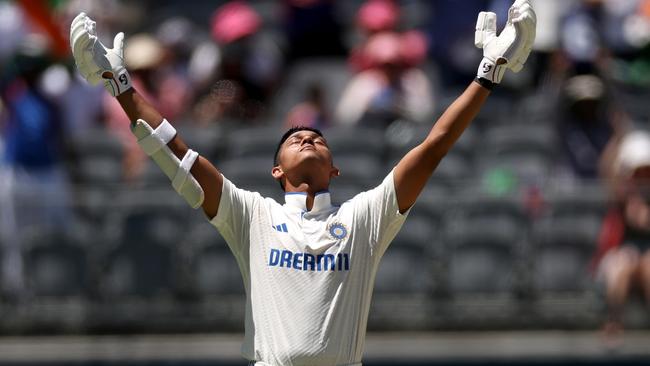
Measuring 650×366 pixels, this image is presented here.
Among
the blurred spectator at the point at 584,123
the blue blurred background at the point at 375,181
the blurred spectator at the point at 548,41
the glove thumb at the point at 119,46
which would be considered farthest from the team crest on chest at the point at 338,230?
the blurred spectator at the point at 548,41

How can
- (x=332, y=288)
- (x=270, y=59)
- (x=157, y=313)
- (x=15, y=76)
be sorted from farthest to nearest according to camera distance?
(x=270, y=59) → (x=15, y=76) → (x=157, y=313) → (x=332, y=288)

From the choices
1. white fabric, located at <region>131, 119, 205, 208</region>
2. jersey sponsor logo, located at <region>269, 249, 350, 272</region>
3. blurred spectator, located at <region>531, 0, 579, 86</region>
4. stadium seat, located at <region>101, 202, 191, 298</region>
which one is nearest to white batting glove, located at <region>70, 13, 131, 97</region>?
white fabric, located at <region>131, 119, 205, 208</region>

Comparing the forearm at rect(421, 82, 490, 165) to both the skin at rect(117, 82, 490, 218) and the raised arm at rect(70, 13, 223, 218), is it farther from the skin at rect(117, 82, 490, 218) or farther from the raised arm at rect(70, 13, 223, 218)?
the raised arm at rect(70, 13, 223, 218)

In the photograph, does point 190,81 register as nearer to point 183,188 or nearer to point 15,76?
point 15,76

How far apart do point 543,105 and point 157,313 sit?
3870 millimetres

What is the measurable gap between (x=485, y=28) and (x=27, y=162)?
627cm

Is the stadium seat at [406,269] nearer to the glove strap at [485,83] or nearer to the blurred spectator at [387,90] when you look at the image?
the blurred spectator at [387,90]

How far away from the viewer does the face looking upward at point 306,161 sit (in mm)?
5727

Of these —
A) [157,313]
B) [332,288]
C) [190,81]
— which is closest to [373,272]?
[332,288]

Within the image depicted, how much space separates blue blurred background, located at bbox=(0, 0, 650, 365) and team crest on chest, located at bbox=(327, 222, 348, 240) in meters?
4.46

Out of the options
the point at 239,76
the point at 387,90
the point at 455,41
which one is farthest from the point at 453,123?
the point at 455,41

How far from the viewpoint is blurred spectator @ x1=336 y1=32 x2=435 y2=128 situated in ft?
38.1

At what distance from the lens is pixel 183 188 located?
5.59 meters

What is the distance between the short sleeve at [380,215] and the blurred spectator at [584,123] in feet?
17.9
